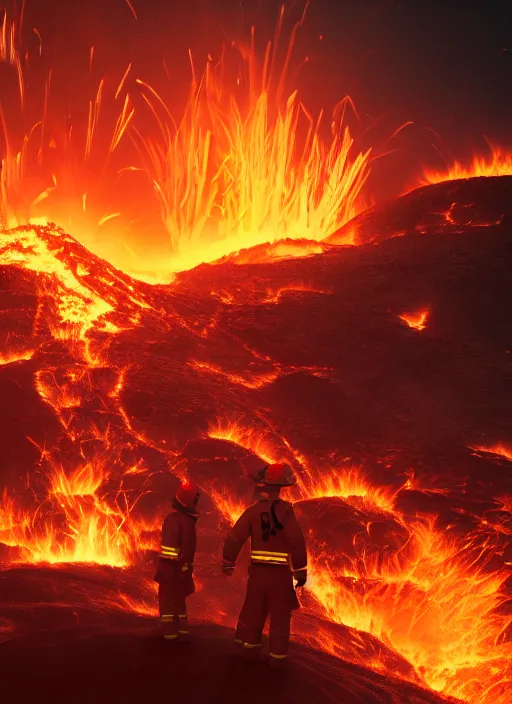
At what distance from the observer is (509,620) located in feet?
36.2

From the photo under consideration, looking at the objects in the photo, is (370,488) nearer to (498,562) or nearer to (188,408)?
(498,562)

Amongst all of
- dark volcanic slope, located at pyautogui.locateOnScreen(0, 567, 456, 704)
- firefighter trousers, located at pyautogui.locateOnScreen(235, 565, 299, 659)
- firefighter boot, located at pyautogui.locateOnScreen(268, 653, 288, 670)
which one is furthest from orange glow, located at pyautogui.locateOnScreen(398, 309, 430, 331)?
firefighter boot, located at pyautogui.locateOnScreen(268, 653, 288, 670)

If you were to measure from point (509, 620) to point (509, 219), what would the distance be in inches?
586

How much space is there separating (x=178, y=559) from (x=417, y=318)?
13687mm

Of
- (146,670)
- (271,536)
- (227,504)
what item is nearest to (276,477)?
(271,536)

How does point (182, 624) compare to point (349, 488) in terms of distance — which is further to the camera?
point (349, 488)

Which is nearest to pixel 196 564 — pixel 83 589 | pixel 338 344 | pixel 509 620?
pixel 83 589

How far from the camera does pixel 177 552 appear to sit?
7355 mm

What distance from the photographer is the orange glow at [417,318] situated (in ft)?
63.2

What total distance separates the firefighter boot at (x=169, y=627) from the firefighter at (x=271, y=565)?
65 cm

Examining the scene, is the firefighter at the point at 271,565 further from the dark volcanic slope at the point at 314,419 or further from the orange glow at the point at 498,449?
the orange glow at the point at 498,449

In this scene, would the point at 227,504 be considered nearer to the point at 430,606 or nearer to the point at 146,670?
the point at 430,606

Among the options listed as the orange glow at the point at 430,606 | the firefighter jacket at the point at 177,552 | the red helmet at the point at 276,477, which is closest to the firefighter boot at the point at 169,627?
the firefighter jacket at the point at 177,552

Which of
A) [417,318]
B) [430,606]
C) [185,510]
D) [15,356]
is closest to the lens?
[185,510]
